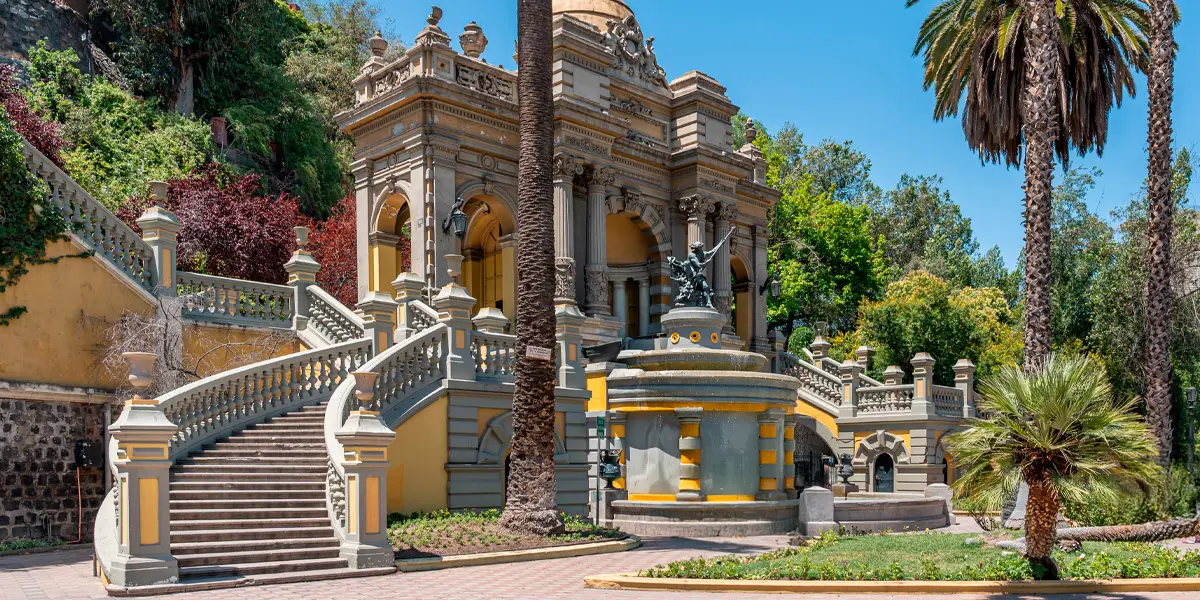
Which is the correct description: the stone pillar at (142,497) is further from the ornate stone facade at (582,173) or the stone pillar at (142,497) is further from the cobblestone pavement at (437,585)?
the ornate stone facade at (582,173)

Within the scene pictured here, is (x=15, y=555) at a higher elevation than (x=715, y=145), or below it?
below

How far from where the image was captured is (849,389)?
110ft

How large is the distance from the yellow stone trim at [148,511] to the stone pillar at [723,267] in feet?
74.8

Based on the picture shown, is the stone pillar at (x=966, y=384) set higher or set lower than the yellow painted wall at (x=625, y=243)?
lower

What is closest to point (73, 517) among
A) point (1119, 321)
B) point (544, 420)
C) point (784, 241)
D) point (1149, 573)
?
point (544, 420)

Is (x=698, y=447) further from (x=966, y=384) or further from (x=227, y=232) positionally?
(x=227, y=232)

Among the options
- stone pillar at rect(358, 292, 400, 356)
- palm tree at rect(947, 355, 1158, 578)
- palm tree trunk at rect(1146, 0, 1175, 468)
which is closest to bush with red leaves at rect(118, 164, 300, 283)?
stone pillar at rect(358, 292, 400, 356)

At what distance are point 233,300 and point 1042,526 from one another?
55.2 ft

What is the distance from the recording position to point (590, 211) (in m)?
30.7

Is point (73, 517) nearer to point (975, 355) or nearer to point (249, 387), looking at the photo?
point (249, 387)

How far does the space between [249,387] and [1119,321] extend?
31.1 metres

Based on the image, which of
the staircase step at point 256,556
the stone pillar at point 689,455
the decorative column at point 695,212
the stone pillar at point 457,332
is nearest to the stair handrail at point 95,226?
the stone pillar at point 457,332

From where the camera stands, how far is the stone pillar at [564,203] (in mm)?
29281

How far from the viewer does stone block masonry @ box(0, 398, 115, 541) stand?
18141mm
